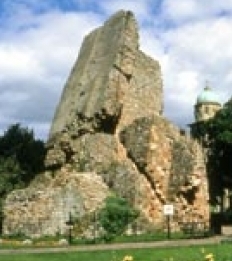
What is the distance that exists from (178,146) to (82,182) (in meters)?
6.97

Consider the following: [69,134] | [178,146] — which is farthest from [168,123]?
[69,134]

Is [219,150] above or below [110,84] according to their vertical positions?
below

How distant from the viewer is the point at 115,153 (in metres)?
44.3

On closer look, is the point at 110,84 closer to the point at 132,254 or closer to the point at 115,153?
the point at 115,153

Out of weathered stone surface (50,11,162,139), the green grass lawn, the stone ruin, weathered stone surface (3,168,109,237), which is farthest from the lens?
weathered stone surface (50,11,162,139)

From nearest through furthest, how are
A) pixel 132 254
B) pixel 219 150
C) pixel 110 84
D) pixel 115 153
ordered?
pixel 132 254 → pixel 115 153 → pixel 110 84 → pixel 219 150

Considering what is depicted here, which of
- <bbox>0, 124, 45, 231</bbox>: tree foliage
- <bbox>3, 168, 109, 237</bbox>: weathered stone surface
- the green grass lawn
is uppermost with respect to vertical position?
<bbox>0, 124, 45, 231</bbox>: tree foliage

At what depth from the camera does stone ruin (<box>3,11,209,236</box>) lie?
133ft

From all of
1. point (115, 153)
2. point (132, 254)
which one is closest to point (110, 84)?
point (115, 153)

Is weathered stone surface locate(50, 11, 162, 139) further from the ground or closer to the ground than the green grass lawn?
further from the ground

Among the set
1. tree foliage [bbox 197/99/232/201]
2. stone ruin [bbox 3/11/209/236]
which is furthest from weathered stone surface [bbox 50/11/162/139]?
tree foliage [bbox 197/99/232/201]

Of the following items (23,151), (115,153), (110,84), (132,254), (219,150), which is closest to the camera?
(132,254)

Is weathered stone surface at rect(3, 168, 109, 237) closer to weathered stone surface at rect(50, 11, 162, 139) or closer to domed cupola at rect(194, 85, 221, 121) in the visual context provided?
weathered stone surface at rect(50, 11, 162, 139)

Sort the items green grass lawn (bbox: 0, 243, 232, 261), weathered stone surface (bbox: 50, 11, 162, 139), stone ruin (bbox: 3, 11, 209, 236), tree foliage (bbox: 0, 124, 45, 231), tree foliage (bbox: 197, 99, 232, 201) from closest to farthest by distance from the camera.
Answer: green grass lawn (bbox: 0, 243, 232, 261) < stone ruin (bbox: 3, 11, 209, 236) < weathered stone surface (bbox: 50, 11, 162, 139) < tree foliage (bbox: 0, 124, 45, 231) < tree foliage (bbox: 197, 99, 232, 201)
